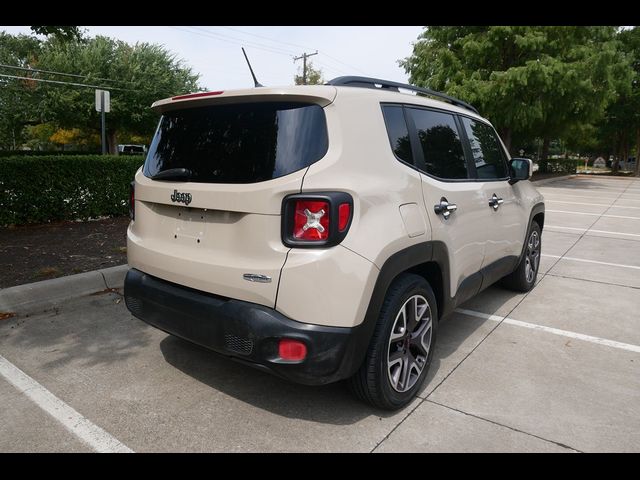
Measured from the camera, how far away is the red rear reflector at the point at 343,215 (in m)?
2.35

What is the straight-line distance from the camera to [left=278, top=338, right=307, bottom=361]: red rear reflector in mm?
2346

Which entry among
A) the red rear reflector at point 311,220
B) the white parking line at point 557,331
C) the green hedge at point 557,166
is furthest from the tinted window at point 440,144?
the green hedge at point 557,166

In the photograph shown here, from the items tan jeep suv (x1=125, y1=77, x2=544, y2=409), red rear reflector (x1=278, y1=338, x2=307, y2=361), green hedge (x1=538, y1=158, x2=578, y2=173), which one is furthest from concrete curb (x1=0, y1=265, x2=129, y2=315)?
green hedge (x1=538, y1=158, x2=578, y2=173)

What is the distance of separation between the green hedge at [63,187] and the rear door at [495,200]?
257 inches

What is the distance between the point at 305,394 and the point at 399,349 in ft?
2.17

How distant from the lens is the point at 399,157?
112 inches

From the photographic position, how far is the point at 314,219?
2332 mm

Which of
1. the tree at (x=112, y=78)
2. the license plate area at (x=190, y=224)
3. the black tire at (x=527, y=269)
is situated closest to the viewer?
the license plate area at (x=190, y=224)

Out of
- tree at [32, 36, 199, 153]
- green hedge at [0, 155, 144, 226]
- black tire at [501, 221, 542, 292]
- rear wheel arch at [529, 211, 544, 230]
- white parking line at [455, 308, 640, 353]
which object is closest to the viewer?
white parking line at [455, 308, 640, 353]

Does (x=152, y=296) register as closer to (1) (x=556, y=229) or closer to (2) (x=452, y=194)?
(2) (x=452, y=194)

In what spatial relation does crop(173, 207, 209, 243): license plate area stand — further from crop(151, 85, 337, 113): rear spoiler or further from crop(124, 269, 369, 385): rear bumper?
crop(151, 85, 337, 113): rear spoiler

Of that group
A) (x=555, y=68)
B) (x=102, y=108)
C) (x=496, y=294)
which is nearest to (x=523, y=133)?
(x=555, y=68)

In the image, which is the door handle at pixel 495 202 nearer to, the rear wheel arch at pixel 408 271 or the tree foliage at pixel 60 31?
the rear wheel arch at pixel 408 271

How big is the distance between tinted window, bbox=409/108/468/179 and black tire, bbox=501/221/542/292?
1.88 m
